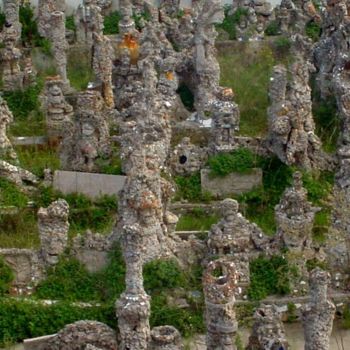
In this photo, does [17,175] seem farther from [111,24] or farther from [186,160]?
[111,24]

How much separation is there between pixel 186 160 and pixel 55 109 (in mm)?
2631

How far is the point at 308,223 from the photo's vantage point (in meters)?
18.2

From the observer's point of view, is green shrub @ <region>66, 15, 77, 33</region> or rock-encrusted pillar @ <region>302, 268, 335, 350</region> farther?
green shrub @ <region>66, 15, 77, 33</region>

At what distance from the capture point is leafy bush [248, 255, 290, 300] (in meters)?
18.0

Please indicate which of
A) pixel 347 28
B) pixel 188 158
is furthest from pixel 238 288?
pixel 347 28

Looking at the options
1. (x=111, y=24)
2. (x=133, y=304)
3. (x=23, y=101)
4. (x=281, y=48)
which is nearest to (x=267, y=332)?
(x=133, y=304)

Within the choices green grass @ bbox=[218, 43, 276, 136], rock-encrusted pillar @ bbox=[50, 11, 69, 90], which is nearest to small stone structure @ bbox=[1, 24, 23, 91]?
rock-encrusted pillar @ bbox=[50, 11, 69, 90]

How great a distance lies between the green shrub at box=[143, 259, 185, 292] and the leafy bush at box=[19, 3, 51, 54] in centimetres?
906

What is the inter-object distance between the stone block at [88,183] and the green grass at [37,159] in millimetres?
603

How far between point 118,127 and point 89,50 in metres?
4.21

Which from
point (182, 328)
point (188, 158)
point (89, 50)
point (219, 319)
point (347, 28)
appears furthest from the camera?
point (89, 50)

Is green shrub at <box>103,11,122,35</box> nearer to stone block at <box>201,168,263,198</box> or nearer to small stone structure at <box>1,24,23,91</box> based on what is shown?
small stone structure at <box>1,24,23,91</box>

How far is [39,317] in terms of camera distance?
1723 centimetres

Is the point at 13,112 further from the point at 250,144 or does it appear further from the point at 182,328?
the point at 182,328
